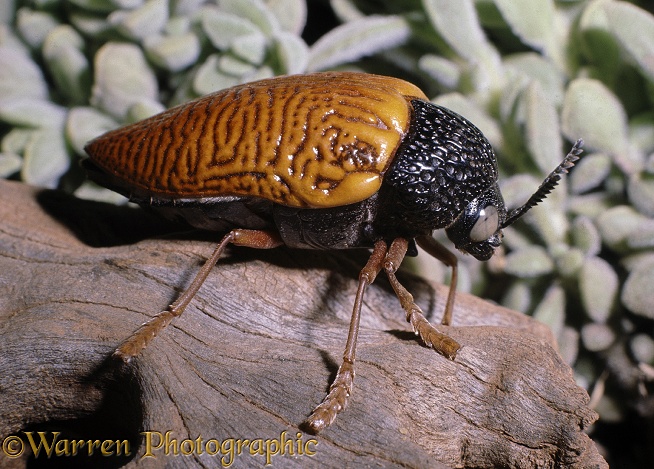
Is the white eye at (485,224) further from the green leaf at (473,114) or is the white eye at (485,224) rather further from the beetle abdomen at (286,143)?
the green leaf at (473,114)

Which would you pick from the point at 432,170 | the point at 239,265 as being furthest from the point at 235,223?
the point at 432,170

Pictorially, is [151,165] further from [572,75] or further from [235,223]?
[572,75]

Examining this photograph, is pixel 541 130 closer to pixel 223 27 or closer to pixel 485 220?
pixel 485 220

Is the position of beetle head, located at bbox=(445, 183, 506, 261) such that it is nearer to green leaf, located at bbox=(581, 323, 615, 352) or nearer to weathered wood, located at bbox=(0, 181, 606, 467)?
weathered wood, located at bbox=(0, 181, 606, 467)

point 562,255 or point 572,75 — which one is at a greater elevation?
point 572,75

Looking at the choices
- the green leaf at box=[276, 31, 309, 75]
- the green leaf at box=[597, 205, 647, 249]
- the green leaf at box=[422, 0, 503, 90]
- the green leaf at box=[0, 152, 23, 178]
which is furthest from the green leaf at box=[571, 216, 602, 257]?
the green leaf at box=[0, 152, 23, 178]

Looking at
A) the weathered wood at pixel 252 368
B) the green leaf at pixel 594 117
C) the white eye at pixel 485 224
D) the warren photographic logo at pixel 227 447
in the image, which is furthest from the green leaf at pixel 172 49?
the warren photographic logo at pixel 227 447
